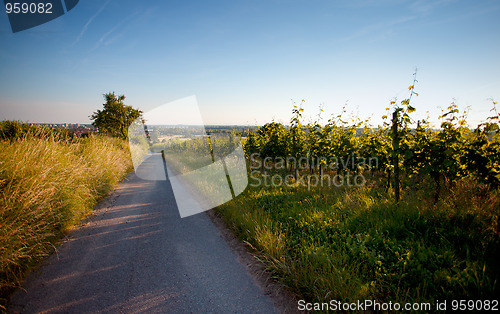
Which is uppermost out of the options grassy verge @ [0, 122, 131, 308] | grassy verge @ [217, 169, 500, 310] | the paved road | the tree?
the tree

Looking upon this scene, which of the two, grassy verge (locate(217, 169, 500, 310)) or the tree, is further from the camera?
the tree

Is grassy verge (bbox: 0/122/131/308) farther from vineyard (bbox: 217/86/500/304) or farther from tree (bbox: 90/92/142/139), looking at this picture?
tree (bbox: 90/92/142/139)

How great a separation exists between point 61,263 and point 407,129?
8069 mm

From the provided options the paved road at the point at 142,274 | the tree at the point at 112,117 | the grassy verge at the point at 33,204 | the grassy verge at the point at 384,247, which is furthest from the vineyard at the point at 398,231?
the tree at the point at 112,117

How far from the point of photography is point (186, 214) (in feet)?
18.4

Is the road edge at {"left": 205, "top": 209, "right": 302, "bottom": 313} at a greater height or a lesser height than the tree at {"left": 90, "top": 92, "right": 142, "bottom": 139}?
lesser

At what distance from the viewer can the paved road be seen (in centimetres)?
254

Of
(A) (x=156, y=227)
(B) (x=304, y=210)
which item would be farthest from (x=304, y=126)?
(A) (x=156, y=227)

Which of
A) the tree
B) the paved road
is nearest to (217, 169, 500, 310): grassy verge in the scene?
the paved road

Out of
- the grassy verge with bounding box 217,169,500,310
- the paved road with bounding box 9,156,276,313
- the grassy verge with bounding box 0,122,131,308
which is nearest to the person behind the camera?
the grassy verge with bounding box 217,169,500,310

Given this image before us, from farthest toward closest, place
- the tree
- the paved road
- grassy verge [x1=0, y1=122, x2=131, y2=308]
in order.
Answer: the tree, grassy verge [x1=0, y1=122, x2=131, y2=308], the paved road

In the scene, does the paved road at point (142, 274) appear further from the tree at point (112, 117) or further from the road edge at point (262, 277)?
the tree at point (112, 117)

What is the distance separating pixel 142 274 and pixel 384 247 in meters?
4.15

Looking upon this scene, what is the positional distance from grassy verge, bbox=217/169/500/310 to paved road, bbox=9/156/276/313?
2.20 ft
